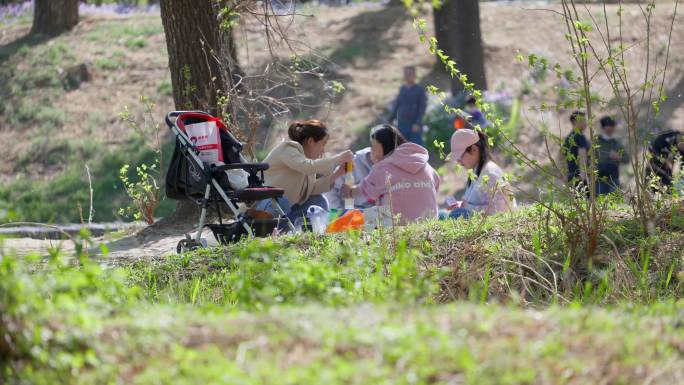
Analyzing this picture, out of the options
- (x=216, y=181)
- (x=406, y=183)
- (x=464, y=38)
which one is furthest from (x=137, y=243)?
(x=464, y=38)

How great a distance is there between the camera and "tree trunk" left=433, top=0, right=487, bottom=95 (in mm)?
19562

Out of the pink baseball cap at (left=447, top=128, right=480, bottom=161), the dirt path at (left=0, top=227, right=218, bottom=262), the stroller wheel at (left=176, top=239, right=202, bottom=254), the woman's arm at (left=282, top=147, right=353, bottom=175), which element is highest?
the pink baseball cap at (left=447, top=128, right=480, bottom=161)

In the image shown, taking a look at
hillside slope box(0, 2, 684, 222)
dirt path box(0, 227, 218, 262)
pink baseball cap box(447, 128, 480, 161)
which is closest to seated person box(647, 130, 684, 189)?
pink baseball cap box(447, 128, 480, 161)

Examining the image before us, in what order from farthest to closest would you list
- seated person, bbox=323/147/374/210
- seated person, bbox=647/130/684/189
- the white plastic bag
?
seated person, bbox=323/147/374/210 < the white plastic bag < seated person, bbox=647/130/684/189

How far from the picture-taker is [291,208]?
9.92m

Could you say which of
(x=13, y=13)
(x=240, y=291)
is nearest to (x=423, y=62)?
(x=13, y=13)

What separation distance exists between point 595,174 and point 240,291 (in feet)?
10.1

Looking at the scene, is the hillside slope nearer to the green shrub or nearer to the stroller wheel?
the stroller wheel

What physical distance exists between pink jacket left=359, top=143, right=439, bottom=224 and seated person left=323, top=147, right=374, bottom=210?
1.48 ft

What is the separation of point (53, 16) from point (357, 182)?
13.5m

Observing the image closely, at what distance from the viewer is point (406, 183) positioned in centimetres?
948

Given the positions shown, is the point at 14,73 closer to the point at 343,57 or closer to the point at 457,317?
the point at 343,57

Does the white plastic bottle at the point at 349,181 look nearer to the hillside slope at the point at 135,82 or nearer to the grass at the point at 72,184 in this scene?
the hillside slope at the point at 135,82

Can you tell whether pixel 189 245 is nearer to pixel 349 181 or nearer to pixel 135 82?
pixel 349 181
